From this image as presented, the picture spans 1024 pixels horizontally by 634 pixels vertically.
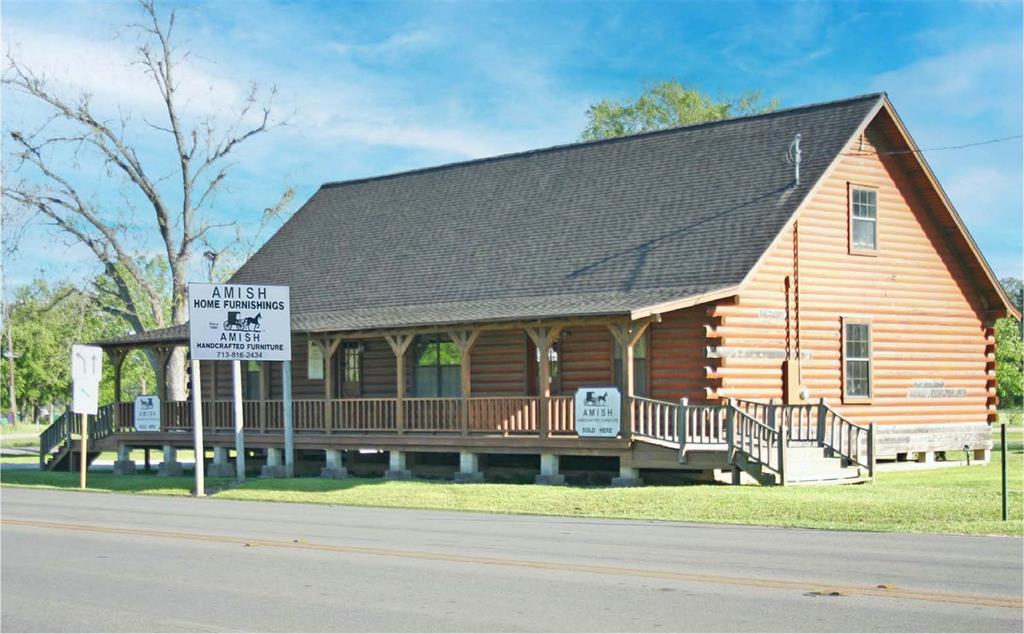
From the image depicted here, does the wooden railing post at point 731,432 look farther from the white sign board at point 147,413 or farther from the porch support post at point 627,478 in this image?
the white sign board at point 147,413

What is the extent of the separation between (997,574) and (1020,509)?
25.3 feet

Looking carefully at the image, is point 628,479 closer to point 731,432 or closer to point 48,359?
point 731,432

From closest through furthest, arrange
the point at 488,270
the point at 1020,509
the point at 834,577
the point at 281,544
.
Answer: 1. the point at 834,577
2. the point at 281,544
3. the point at 1020,509
4. the point at 488,270

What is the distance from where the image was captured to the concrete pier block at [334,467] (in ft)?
109

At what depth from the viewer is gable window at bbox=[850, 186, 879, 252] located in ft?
106

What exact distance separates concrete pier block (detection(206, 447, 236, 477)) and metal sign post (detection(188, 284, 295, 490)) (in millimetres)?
3854

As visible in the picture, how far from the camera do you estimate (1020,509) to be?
2066cm

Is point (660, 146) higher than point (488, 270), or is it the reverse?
point (660, 146)

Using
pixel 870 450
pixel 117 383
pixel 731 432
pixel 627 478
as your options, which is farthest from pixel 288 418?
pixel 870 450

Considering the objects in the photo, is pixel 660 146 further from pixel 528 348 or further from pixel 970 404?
pixel 970 404

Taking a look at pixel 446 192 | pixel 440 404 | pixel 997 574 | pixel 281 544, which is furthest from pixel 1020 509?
pixel 446 192

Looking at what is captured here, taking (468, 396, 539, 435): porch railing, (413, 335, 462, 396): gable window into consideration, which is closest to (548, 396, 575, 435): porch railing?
(468, 396, 539, 435): porch railing

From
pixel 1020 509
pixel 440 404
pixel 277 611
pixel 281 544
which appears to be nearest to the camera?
pixel 277 611

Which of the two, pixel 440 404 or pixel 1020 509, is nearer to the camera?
pixel 1020 509
